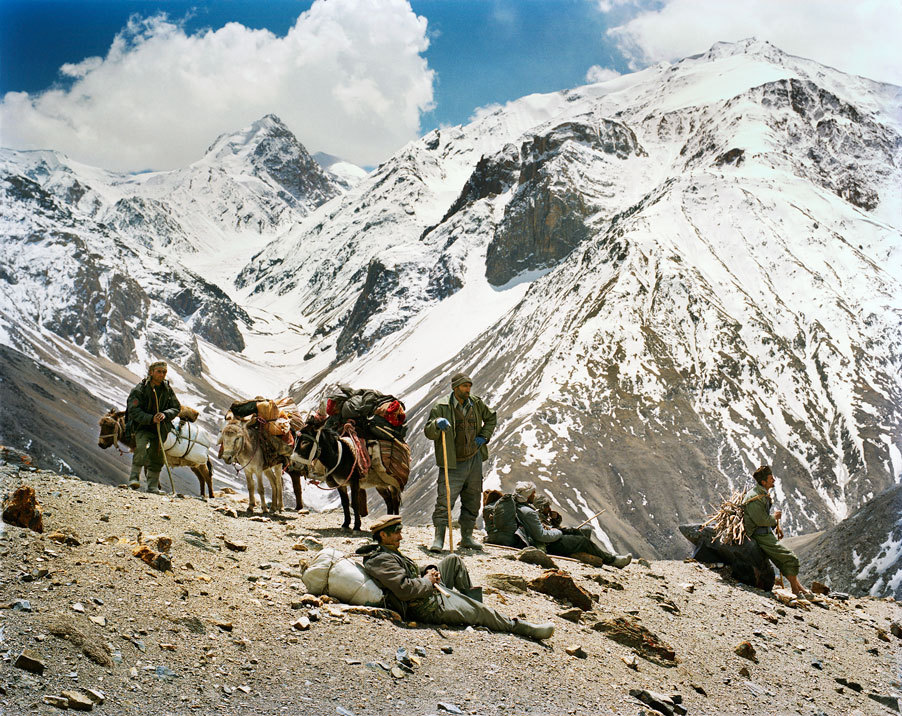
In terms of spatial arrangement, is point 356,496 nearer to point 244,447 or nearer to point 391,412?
point 391,412

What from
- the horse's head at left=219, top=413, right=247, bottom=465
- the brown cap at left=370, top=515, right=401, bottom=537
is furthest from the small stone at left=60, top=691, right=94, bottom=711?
the horse's head at left=219, top=413, right=247, bottom=465

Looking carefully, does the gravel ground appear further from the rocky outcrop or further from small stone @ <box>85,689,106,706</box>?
the rocky outcrop

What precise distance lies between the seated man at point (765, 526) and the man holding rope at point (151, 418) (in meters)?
10.5

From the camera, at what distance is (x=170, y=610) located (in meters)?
8.73

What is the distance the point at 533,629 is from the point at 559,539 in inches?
221

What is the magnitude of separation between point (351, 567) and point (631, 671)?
3475mm

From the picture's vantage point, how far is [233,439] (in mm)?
16688

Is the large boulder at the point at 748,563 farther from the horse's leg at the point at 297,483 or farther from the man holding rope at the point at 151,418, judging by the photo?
the man holding rope at the point at 151,418

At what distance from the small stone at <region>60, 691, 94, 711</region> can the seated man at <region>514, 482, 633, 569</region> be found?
9.84 m

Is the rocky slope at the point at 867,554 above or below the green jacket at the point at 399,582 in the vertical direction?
above

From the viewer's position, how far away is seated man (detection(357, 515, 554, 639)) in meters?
9.80

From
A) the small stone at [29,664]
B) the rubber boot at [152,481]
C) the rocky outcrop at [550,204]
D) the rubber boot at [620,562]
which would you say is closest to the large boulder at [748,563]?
the rubber boot at [620,562]

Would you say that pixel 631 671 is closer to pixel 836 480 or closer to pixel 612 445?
pixel 612 445

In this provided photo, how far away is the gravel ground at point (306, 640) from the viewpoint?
7410mm
